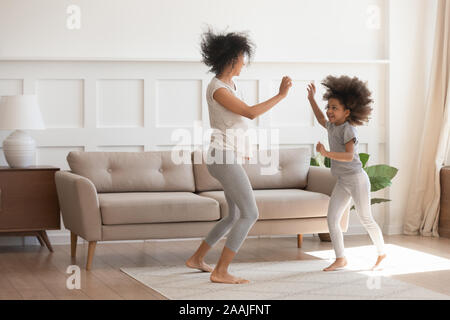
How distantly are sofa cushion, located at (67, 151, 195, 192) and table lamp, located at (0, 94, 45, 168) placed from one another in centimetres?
39

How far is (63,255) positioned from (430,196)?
309cm

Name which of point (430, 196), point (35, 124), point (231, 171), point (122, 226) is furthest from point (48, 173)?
point (430, 196)

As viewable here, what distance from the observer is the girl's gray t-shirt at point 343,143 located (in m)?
4.19

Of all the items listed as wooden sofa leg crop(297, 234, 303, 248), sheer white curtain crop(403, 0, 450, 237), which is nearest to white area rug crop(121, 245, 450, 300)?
wooden sofa leg crop(297, 234, 303, 248)

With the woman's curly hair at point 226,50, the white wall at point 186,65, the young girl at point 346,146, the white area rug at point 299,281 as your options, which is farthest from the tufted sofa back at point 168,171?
the woman's curly hair at point 226,50

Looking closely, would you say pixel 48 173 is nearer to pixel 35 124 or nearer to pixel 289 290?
pixel 35 124

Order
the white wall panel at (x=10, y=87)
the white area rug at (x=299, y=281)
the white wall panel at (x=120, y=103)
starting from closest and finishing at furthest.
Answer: the white area rug at (x=299, y=281), the white wall panel at (x=10, y=87), the white wall panel at (x=120, y=103)

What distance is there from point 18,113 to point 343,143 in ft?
7.81

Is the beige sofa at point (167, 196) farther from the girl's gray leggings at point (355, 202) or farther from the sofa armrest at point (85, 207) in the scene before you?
the girl's gray leggings at point (355, 202)

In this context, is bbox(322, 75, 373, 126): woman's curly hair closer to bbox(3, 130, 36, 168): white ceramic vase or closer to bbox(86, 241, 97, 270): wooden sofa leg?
bbox(86, 241, 97, 270): wooden sofa leg

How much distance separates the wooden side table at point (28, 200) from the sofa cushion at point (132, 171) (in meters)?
0.28

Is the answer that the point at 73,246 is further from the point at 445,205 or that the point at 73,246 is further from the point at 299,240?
the point at 445,205

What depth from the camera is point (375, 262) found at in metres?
4.73

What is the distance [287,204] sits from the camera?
15.8 feet
